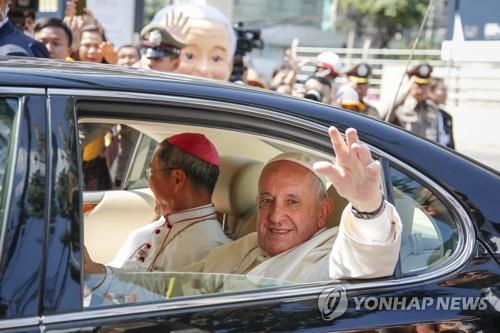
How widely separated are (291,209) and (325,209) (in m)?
0.10

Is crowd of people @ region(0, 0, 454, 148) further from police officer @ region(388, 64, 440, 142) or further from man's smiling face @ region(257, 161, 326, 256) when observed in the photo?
man's smiling face @ region(257, 161, 326, 256)

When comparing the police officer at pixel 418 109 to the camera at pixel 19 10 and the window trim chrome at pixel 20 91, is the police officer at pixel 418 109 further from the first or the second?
the window trim chrome at pixel 20 91

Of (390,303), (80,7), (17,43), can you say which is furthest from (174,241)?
(80,7)

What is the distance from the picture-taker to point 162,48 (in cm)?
508

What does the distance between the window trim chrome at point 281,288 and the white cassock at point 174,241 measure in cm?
66

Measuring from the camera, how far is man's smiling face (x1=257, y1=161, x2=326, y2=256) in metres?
2.52

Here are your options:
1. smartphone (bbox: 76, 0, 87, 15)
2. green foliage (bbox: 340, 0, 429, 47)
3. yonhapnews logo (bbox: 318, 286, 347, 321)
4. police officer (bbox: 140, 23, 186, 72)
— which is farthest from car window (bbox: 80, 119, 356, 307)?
green foliage (bbox: 340, 0, 429, 47)

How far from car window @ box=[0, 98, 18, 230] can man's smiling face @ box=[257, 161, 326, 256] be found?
93 cm

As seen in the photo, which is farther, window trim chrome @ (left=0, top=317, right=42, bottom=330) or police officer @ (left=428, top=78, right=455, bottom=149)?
police officer @ (left=428, top=78, right=455, bottom=149)

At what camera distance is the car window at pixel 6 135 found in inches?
71.9

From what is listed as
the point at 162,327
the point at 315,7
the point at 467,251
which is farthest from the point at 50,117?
the point at 315,7

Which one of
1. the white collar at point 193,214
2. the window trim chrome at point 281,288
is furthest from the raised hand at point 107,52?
the window trim chrome at point 281,288

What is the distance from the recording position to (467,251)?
84.8 inches

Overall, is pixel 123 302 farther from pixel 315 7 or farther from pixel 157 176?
pixel 315 7
